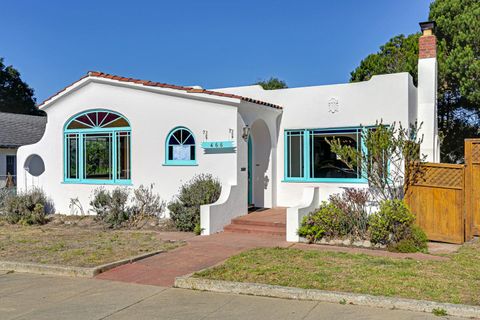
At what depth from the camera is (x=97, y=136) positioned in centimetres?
1416


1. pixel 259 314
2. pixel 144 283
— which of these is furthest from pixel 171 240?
pixel 259 314

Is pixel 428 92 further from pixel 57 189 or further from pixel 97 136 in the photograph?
pixel 57 189

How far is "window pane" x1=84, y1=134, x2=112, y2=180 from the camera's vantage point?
14.0m

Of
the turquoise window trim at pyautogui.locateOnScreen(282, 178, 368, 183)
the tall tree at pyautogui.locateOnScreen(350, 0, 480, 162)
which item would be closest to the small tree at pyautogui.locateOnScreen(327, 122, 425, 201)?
the turquoise window trim at pyautogui.locateOnScreen(282, 178, 368, 183)

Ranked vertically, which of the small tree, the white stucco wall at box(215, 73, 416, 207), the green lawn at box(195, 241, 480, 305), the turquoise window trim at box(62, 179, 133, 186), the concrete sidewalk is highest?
the white stucco wall at box(215, 73, 416, 207)

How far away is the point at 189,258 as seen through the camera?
8.64 metres

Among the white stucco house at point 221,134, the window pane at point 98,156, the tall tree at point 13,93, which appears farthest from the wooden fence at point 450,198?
the tall tree at point 13,93

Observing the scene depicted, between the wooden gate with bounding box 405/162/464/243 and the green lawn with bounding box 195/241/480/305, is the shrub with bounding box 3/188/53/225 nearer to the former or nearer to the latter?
the green lawn with bounding box 195/241/480/305

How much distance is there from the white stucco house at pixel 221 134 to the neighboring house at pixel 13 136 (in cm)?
775

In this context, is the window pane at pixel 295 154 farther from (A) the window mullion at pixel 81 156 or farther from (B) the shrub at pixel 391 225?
(A) the window mullion at pixel 81 156

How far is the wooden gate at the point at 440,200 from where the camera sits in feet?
31.9

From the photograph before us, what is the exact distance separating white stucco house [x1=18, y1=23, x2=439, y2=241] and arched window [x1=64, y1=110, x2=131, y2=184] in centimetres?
3

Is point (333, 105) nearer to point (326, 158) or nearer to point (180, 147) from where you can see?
point (326, 158)

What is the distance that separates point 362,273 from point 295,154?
22.6 ft
